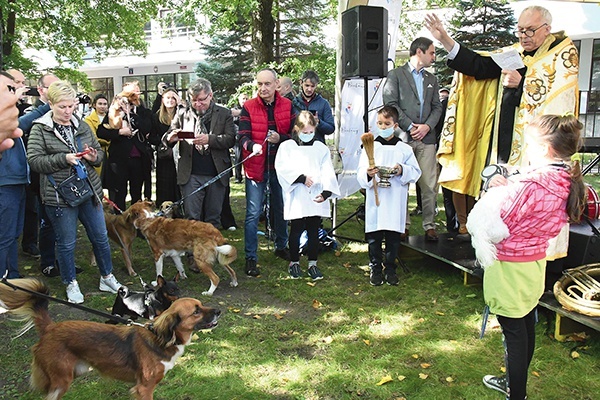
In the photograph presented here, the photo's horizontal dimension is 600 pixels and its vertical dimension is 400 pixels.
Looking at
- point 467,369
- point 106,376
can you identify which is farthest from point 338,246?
point 106,376

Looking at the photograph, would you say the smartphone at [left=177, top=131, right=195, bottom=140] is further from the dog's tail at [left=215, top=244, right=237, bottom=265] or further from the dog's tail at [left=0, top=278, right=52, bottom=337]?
the dog's tail at [left=0, top=278, right=52, bottom=337]

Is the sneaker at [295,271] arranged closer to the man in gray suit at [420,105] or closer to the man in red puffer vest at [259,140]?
the man in red puffer vest at [259,140]

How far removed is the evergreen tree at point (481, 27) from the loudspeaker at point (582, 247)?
15.7m

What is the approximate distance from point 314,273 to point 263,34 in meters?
11.4

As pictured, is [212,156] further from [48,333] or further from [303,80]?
[48,333]

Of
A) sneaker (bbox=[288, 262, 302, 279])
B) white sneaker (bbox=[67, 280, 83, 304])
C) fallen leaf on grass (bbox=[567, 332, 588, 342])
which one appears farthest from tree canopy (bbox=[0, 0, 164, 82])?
fallen leaf on grass (bbox=[567, 332, 588, 342])

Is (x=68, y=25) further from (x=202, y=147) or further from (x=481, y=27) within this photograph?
(x=481, y=27)

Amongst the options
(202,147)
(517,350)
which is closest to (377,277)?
(202,147)

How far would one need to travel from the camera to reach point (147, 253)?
6906 mm

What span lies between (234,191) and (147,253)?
4.93 m

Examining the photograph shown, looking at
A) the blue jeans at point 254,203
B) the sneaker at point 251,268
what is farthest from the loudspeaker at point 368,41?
the sneaker at point 251,268

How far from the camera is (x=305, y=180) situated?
5531 millimetres

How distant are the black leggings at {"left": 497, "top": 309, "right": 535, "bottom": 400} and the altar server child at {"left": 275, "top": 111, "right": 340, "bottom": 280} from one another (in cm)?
287

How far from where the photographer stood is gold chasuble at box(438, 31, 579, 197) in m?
4.54
